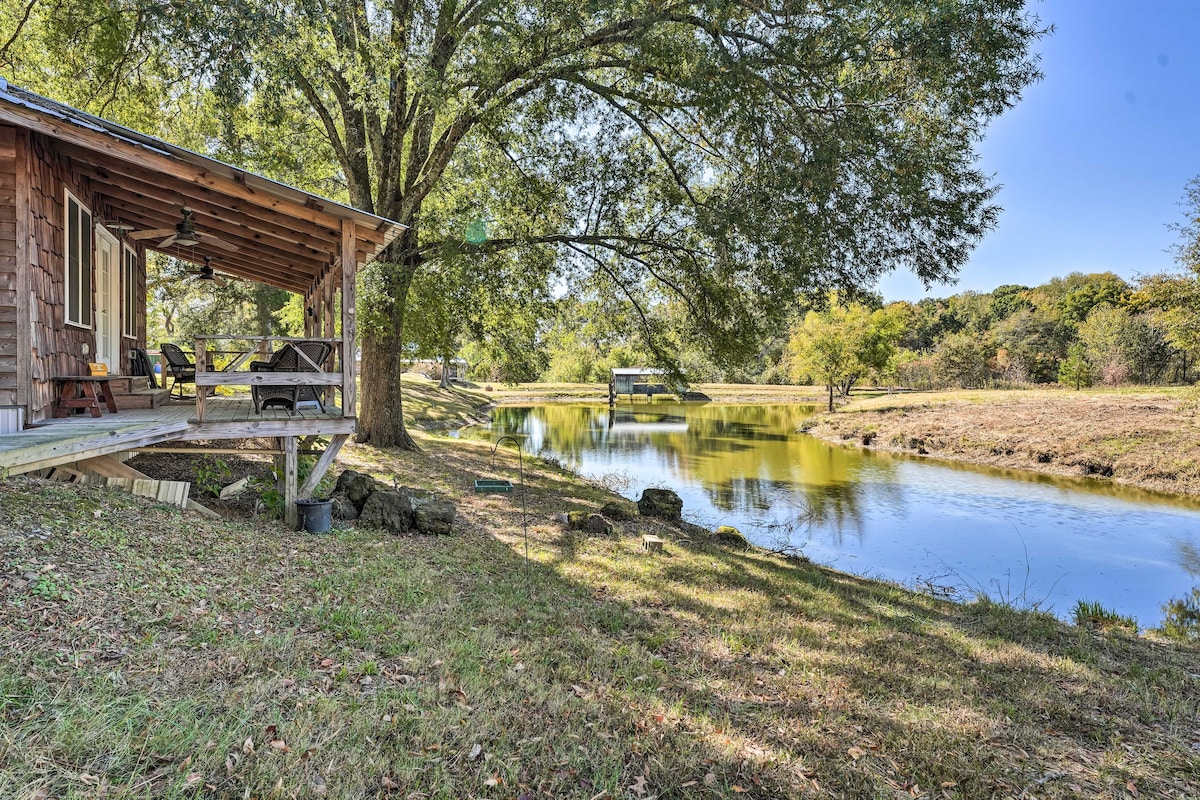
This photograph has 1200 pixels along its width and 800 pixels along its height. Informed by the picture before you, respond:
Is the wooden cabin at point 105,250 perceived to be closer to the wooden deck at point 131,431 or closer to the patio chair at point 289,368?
the wooden deck at point 131,431

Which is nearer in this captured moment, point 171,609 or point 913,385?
point 171,609

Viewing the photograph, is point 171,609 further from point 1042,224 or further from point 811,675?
point 1042,224

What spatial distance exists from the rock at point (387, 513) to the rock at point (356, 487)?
0.12 metres

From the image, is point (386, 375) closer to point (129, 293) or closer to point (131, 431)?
point (129, 293)

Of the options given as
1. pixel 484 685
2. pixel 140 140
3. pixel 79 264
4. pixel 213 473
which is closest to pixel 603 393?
pixel 213 473

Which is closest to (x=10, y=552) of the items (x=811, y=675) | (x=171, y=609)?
(x=171, y=609)

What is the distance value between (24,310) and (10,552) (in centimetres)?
342

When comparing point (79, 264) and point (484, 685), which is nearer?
point (484, 685)

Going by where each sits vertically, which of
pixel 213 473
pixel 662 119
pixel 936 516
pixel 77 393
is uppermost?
pixel 662 119

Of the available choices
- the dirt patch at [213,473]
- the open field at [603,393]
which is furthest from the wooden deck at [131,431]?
the open field at [603,393]

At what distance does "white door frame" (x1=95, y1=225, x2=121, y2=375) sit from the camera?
27.3 ft

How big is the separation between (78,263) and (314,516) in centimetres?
451

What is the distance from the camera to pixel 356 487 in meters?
7.83

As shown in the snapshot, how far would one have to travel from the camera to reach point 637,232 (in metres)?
12.8
